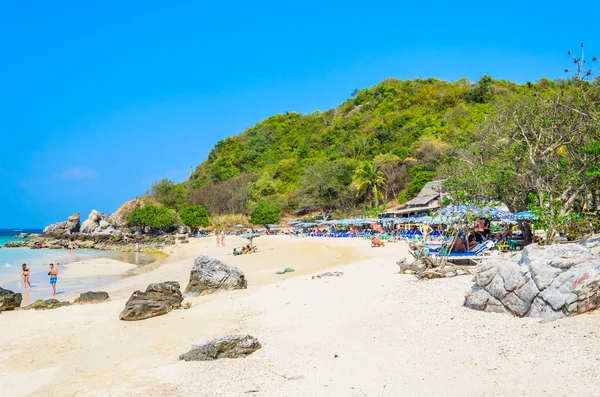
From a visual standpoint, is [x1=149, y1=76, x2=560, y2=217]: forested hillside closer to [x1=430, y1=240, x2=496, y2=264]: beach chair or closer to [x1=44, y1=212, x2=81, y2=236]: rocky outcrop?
[x1=44, y1=212, x2=81, y2=236]: rocky outcrop

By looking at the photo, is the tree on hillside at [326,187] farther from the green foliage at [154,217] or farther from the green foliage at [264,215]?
the green foliage at [154,217]

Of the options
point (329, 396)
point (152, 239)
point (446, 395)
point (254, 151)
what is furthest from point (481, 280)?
point (254, 151)

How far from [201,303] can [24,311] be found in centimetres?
574

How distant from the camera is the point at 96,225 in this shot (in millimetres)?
78500

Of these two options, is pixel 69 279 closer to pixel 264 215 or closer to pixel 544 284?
pixel 544 284

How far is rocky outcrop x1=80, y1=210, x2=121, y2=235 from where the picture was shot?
75812 millimetres

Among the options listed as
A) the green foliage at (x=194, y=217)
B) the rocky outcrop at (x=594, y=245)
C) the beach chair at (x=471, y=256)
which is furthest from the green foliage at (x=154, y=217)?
the rocky outcrop at (x=594, y=245)

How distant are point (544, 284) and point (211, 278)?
9.31 meters

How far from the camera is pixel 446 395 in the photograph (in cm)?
495

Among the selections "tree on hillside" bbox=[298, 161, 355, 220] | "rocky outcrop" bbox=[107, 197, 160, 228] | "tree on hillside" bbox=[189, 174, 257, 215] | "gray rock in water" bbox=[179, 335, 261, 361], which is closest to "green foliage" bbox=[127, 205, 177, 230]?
"tree on hillside" bbox=[189, 174, 257, 215]

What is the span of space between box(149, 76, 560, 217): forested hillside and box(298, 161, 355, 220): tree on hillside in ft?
0.47

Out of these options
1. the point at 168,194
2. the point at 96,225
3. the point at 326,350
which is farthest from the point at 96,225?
the point at 326,350

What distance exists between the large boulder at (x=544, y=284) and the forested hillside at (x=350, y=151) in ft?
92.8

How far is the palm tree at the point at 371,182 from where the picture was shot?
175 ft
